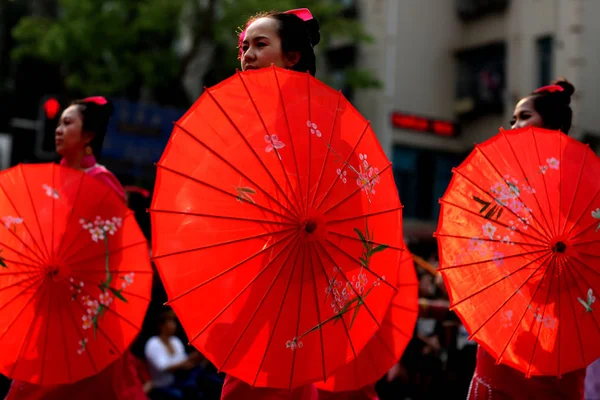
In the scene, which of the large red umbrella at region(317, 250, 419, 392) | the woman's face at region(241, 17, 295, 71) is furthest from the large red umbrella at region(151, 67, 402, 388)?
the large red umbrella at region(317, 250, 419, 392)

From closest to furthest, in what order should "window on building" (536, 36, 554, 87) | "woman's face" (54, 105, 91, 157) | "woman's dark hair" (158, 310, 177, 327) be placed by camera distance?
"woman's face" (54, 105, 91, 157) < "woman's dark hair" (158, 310, 177, 327) < "window on building" (536, 36, 554, 87)

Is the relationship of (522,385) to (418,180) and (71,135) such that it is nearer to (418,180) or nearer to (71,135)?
(71,135)

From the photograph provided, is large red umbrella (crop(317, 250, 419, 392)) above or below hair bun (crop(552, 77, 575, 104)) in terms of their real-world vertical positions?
below

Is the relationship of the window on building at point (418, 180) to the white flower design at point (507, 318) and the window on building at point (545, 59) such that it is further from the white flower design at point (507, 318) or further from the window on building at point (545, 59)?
the white flower design at point (507, 318)

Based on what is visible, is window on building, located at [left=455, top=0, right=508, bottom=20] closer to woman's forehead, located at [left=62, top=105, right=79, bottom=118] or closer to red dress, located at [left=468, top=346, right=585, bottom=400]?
woman's forehead, located at [left=62, top=105, right=79, bottom=118]

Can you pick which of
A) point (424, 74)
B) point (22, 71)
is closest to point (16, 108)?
point (22, 71)

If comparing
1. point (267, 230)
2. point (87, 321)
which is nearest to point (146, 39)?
point (87, 321)

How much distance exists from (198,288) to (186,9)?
13.8 metres

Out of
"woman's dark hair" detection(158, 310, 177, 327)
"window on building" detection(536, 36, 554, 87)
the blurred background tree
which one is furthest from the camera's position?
"window on building" detection(536, 36, 554, 87)

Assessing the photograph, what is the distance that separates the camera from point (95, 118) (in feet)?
12.8

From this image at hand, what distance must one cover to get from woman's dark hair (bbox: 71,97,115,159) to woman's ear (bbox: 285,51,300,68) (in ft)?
4.49

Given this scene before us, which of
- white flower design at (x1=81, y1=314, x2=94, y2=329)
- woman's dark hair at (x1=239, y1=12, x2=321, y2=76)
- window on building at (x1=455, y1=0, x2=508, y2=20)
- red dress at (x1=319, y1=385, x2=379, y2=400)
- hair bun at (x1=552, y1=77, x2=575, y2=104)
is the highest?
window on building at (x1=455, y1=0, x2=508, y2=20)

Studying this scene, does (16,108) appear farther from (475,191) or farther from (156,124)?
(475,191)

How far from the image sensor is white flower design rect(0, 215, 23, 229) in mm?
3310
